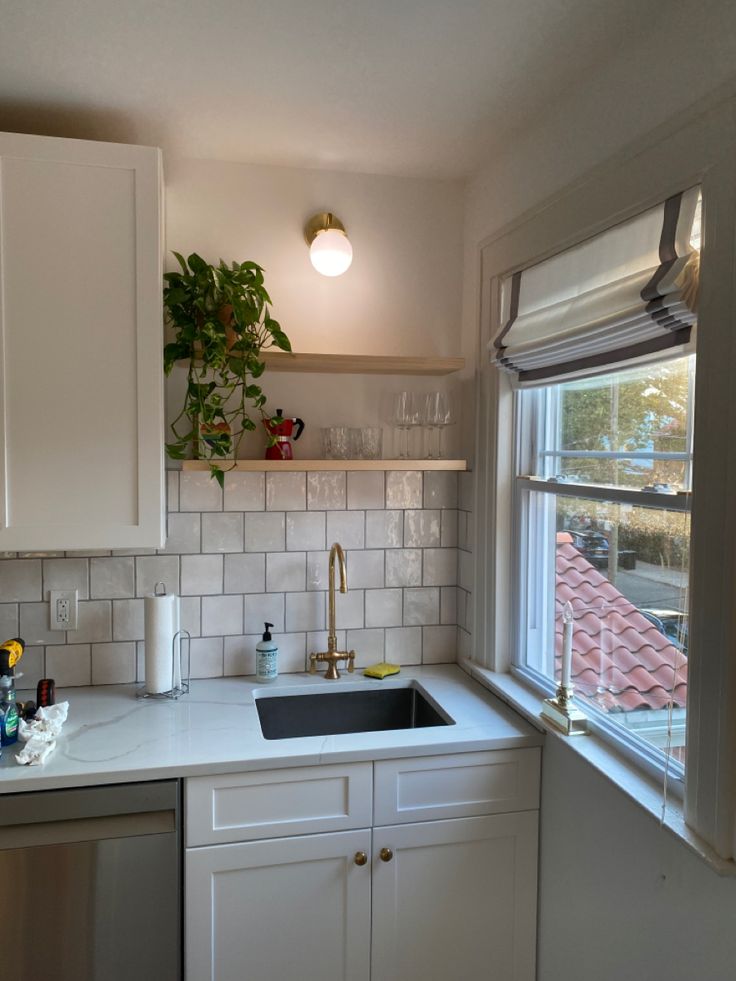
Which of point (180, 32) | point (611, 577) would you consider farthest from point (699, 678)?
point (180, 32)

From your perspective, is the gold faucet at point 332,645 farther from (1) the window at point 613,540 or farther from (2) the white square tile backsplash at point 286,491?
(1) the window at point 613,540

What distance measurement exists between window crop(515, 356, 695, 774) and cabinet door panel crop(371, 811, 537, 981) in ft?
1.44

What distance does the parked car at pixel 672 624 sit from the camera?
4.38 ft

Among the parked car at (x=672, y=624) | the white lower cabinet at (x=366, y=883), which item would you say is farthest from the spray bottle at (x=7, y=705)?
the parked car at (x=672, y=624)

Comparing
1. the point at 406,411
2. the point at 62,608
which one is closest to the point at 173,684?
the point at 62,608

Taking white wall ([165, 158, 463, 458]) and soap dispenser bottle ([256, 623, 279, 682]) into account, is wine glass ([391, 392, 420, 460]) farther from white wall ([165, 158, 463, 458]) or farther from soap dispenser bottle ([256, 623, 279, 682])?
soap dispenser bottle ([256, 623, 279, 682])

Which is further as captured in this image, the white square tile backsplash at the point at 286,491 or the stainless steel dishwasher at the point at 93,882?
the white square tile backsplash at the point at 286,491

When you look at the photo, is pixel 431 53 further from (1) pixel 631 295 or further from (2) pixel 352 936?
(2) pixel 352 936

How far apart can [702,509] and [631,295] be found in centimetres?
45

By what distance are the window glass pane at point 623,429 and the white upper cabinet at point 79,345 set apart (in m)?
1.04

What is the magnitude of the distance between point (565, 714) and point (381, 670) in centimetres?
70

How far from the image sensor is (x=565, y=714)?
1621 mm

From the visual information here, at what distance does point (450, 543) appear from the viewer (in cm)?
232

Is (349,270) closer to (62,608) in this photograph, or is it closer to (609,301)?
(609,301)
